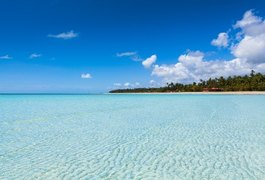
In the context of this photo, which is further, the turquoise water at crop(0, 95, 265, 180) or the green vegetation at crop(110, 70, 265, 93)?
the green vegetation at crop(110, 70, 265, 93)

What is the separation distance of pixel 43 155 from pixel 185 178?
2.96m

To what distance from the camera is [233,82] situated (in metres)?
64.6

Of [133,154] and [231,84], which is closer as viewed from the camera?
[133,154]

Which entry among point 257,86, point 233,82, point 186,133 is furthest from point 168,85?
point 186,133

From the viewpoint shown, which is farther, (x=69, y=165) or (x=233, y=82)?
A: (x=233, y=82)

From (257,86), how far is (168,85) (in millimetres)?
37723

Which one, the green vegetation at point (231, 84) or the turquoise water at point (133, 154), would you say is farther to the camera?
the green vegetation at point (231, 84)

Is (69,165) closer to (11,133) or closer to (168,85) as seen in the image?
(11,133)

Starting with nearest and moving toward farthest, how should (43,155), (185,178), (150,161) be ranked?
(185,178), (150,161), (43,155)

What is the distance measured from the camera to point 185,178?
4.00 meters

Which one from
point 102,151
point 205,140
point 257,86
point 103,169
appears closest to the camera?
point 103,169

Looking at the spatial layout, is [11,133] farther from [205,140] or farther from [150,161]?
[205,140]

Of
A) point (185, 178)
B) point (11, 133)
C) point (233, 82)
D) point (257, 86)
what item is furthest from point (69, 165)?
point (233, 82)

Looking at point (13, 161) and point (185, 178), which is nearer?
point (185, 178)
